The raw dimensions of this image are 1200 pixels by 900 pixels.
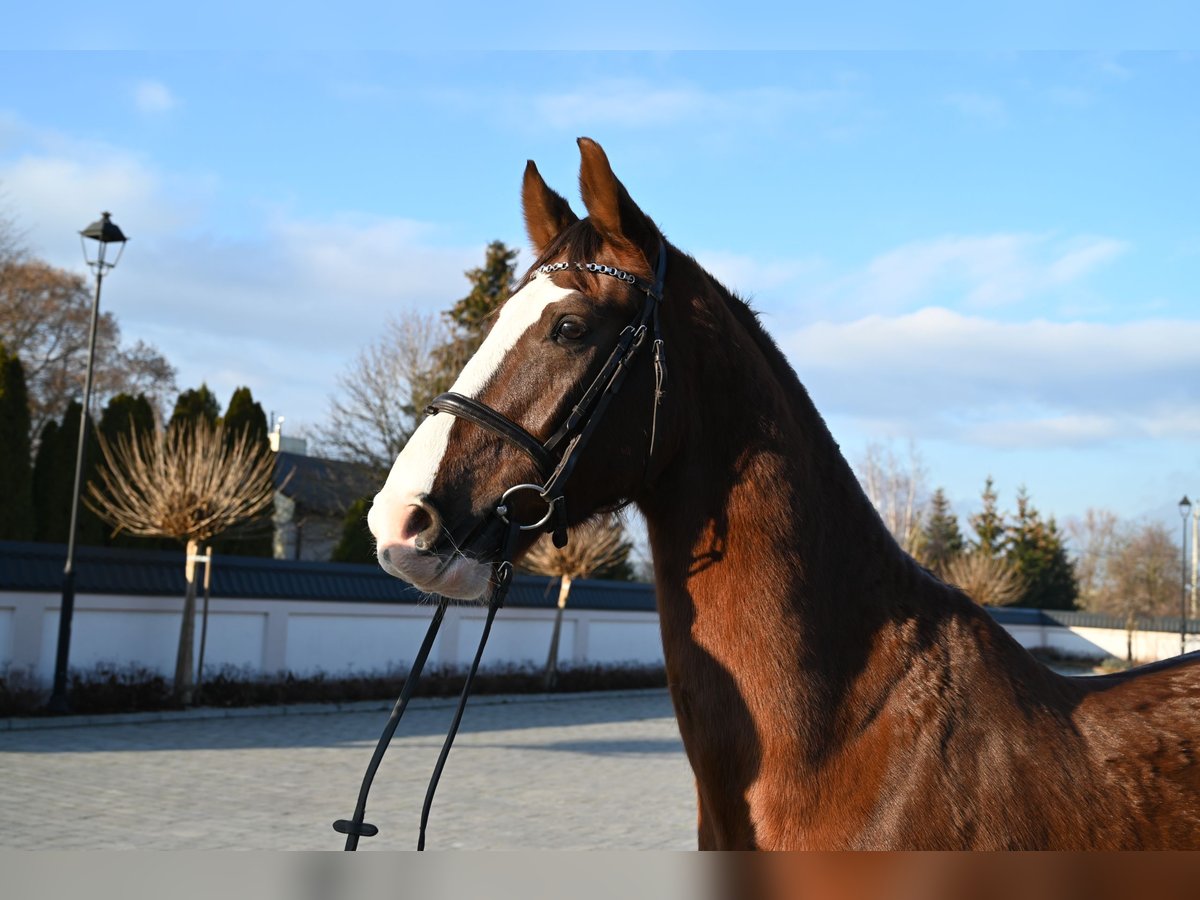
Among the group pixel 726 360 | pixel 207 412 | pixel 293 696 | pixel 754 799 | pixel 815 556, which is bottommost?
pixel 293 696

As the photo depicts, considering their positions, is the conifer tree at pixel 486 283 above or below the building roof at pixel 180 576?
above

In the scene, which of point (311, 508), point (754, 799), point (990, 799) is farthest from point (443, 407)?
point (311, 508)

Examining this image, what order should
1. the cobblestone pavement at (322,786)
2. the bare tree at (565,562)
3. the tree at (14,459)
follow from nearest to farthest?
the cobblestone pavement at (322,786)
the tree at (14,459)
the bare tree at (565,562)

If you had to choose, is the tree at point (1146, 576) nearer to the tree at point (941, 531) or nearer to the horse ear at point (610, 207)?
the tree at point (941, 531)

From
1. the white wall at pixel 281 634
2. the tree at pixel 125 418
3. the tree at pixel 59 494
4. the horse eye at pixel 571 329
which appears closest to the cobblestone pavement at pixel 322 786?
the white wall at pixel 281 634

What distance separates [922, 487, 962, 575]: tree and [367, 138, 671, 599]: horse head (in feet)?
173

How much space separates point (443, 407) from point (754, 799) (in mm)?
934

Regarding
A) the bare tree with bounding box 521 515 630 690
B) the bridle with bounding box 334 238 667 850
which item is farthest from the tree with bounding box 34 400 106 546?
the bridle with bounding box 334 238 667 850

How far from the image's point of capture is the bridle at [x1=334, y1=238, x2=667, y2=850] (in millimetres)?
2047

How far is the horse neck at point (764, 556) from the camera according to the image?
2.07 m

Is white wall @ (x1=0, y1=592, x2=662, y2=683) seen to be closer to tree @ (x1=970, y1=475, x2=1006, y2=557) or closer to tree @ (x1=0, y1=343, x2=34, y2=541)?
tree @ (x1=0, y1=343, x2=34, y2=541)

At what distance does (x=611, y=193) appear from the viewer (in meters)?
2.20

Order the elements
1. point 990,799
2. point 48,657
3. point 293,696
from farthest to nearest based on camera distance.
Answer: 1. point 293,696
2. point 48,657
3. point 990,799

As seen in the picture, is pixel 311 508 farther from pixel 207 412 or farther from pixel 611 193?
pixel 611 193
